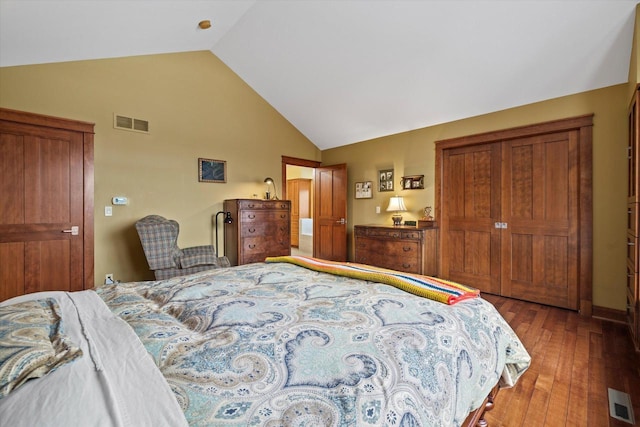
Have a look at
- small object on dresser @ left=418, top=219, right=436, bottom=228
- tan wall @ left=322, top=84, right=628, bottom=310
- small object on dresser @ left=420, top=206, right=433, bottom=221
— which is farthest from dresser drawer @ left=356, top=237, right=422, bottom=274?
tan wall @ left=322, top=84, right=628, bottom=310

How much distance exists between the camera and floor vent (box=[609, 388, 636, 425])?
65.9 inches

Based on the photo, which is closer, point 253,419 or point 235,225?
point 253,419

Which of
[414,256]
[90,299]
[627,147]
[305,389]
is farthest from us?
[414,256]

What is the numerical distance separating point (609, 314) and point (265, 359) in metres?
3.83

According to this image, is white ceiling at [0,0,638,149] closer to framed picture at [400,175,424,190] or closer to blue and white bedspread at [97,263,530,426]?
framed picture at [400,175,424,190]

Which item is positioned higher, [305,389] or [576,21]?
[576,21]

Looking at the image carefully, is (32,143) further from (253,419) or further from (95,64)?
(253,419)

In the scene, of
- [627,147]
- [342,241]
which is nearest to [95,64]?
[342,241]

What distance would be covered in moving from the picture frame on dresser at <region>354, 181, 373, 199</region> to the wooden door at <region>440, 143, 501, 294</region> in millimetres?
1329

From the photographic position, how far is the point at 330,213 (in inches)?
232

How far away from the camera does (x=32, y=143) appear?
3.27 meters

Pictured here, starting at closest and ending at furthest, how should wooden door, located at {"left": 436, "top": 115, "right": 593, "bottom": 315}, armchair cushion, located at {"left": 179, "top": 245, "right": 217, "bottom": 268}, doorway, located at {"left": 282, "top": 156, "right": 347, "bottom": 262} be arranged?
wooden door, located at {"left": 436, "top": 115, "right": 593, "bottom": 315} < armchair cushion, located at {"left": 179, "top": 245, "right": 217, "bottom": 268} < doorway, located at {"left": 282, "top": 156, "right": 347, "bottom": 262}

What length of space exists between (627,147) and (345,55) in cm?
310

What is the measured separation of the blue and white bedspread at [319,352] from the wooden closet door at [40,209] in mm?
2531
